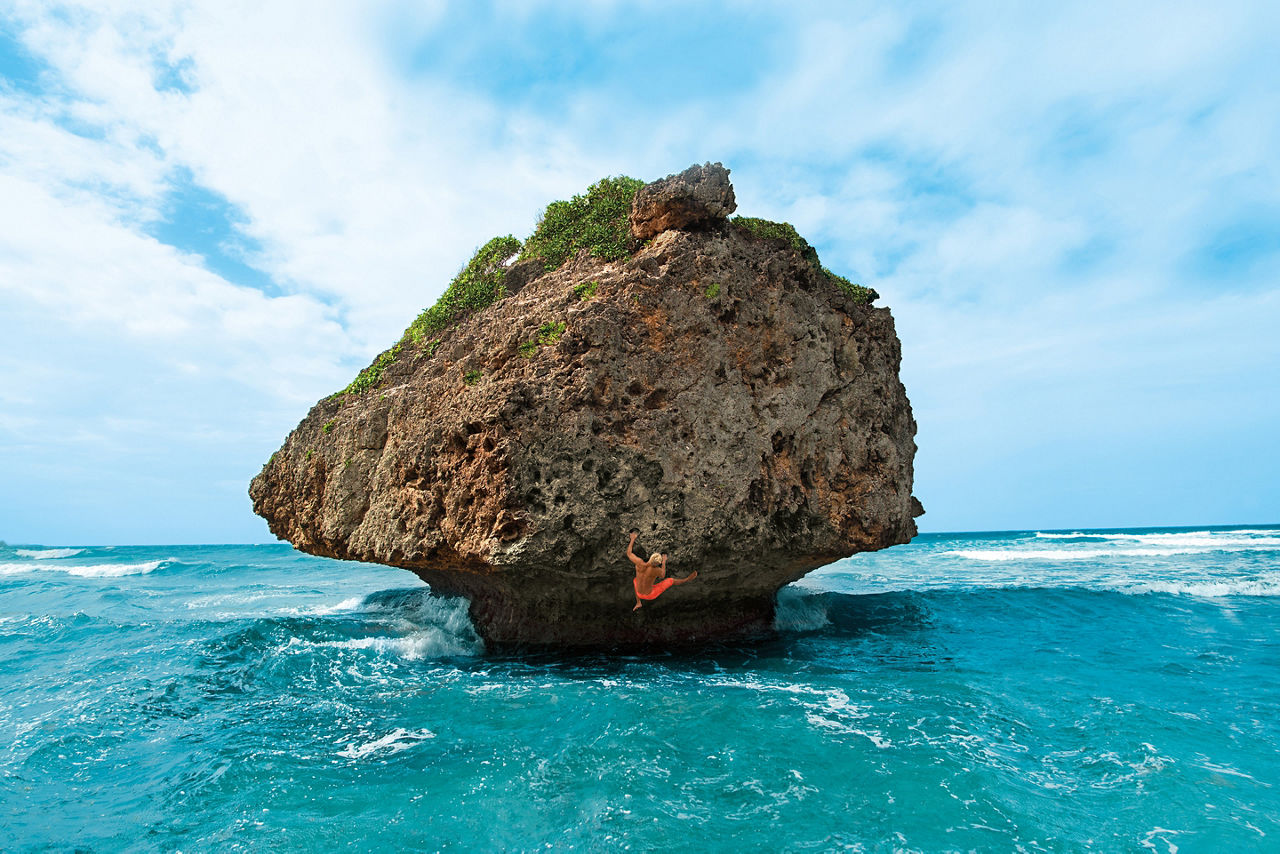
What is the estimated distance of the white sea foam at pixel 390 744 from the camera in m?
6.47

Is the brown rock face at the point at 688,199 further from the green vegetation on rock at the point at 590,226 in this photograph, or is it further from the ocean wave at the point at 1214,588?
the ocean wave at the point at 1214,588

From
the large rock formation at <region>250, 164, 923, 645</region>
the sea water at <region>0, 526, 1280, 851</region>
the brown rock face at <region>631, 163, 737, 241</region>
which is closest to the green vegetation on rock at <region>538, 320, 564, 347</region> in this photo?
the large rock formation at <region>250, 164, 923, 645</region>

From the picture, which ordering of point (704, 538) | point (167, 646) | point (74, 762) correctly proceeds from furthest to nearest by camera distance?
point (167, 646), point (704, 538), point (74, 762)

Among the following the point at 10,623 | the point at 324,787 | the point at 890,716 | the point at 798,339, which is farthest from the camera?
the point at 10,623

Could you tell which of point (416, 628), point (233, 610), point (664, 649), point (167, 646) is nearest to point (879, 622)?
point (664, 649)

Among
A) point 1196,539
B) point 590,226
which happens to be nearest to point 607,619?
point 590,226

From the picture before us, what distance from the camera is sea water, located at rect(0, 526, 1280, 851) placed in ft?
16.6

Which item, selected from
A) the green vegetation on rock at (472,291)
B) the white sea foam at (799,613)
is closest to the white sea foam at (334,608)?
the green vegetation on rock at (472,291)

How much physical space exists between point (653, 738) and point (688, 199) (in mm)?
7346

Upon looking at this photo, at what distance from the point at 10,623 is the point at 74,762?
11.0m

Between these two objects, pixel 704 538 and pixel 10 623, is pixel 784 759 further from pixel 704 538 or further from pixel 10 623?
pixel 10 623

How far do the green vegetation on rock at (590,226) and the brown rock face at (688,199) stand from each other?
599 mm

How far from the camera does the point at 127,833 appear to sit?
5195mm

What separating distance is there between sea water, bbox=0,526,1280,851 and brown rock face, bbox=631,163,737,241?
5466mm
